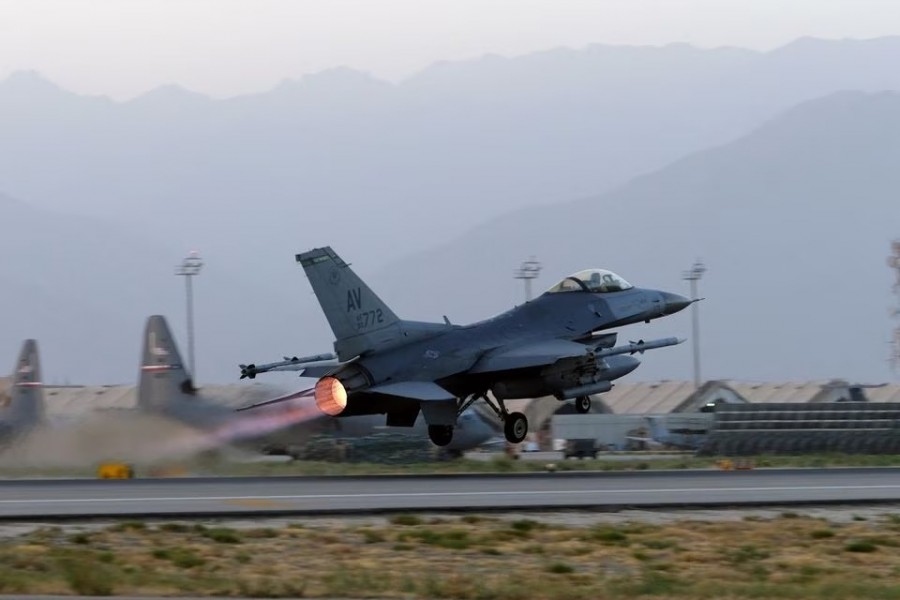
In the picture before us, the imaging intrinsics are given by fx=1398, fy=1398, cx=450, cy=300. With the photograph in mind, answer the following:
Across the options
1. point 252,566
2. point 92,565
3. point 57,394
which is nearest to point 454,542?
point 252,566

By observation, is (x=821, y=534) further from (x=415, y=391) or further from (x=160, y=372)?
(x=160, y=372)

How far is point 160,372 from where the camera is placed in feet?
119

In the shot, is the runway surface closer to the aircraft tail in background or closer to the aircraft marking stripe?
the aircraft marking stripe

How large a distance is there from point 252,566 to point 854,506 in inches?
492

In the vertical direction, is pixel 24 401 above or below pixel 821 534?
above

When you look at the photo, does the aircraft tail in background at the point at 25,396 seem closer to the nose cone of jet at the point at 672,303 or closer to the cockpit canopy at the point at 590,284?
the cockpit canopy at the point at 590,284

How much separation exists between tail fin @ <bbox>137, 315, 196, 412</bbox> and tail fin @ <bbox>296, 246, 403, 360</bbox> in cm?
440

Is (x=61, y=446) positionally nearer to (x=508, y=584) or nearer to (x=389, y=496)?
(x=389, y=496)

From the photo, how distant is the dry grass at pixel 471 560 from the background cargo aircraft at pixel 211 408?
12836mm

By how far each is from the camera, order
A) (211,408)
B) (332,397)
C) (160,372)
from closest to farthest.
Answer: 1. (332,397)
2. (211,408)
3. (160,372)

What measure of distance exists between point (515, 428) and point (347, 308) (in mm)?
5592

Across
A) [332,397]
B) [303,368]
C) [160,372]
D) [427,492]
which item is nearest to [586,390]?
[332,397]

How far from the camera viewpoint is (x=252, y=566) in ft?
58.6

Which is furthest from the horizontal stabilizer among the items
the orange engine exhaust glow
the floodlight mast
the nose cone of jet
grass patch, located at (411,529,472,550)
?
the floodlight mast
